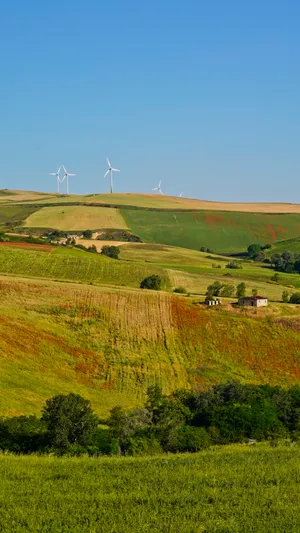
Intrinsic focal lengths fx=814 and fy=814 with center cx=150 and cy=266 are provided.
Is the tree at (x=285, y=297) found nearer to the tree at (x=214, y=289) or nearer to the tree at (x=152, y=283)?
the tree at (x=214, y=289)

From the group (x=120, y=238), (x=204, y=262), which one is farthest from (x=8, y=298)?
(x=120, y=238)

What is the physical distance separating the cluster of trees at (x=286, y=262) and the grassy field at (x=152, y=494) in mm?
125972

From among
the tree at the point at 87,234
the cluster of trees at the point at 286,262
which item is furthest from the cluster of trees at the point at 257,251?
the tree at the point at 87,234

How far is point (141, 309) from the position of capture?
3656 inches

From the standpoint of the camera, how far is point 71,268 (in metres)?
119

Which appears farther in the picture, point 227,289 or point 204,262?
point 204,262

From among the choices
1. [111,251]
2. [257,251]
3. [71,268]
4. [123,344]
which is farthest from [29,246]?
[257,251]

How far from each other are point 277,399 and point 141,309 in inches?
1360

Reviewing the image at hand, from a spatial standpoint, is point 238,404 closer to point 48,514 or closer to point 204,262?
point 48,514

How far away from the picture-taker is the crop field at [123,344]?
6988 cm

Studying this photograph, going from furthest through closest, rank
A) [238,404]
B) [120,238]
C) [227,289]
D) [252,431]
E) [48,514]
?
[120,238], [227,289], [238,404], [252,431], [48,514]

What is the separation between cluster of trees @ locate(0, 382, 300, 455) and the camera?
146 ft

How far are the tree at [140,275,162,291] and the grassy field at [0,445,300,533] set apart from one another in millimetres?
74809

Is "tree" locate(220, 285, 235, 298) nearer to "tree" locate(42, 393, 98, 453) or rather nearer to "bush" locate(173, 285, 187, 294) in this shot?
"bush" locate(173, 285, 187, 294)
